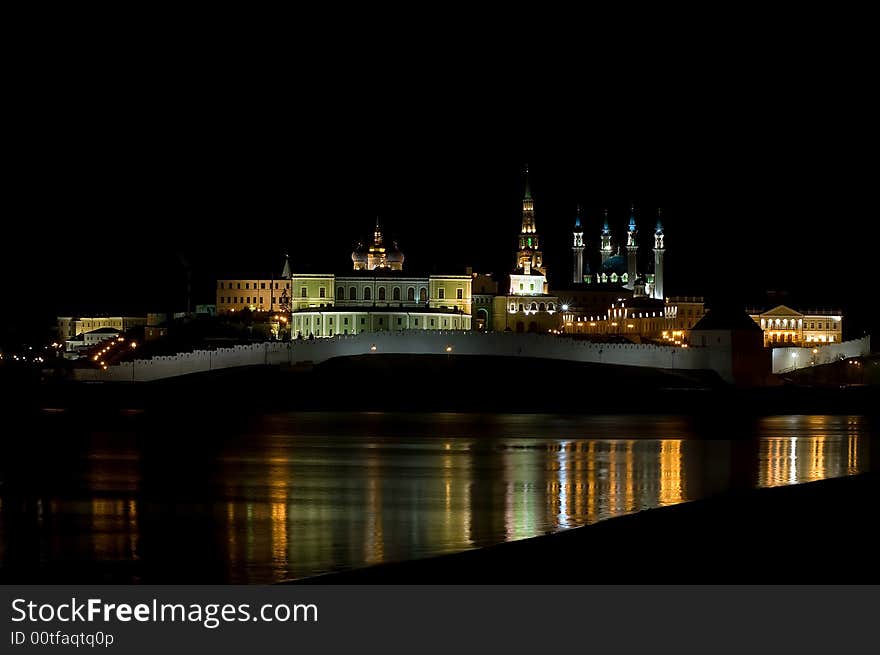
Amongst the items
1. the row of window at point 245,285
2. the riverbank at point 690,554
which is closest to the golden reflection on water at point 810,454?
the riverbank at point 690,554

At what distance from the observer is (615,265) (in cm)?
11081

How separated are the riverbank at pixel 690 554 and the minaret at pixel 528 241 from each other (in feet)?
251

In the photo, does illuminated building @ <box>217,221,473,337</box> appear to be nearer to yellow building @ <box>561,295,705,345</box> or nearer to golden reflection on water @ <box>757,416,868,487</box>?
yellow building @ <box>561,295,705,345</box>

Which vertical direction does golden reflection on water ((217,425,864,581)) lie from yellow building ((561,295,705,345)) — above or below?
below

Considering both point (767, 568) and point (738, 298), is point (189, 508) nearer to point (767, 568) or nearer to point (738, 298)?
point (767, 568)

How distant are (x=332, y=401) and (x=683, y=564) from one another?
1875 inches

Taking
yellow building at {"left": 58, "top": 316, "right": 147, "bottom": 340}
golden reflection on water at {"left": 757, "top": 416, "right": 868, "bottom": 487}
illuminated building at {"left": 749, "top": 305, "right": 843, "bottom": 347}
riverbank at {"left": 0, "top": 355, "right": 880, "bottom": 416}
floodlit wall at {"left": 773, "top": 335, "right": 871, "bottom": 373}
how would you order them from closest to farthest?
golden reflection on water at {"left": 757, "top": 416, "right": 868, "bottom": 487}, riverbank at {"left": 0, "top": 355, "right": 880, "bottom": 416}, floodlit wall at {"left": 773, "top": 335, "right": 871, "bottom": 373}, illuminated building at {"left": 749, "top": 305, "right": 843, "bottom": 347}, yellow building at {"left": 58, "top": 316, "right": 147, "bottom": 340}

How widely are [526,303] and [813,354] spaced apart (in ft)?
74.2

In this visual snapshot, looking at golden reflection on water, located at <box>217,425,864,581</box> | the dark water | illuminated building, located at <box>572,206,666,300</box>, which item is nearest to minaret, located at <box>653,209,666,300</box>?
illuminated building, located at <box>572,206,666,300</box>

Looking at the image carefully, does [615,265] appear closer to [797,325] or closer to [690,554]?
[797,325]

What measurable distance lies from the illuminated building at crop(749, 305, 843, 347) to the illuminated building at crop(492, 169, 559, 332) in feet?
49.3

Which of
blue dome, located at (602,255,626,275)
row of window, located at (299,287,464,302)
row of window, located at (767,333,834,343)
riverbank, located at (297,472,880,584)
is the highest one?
blue dome, located at (602,255,626,275)

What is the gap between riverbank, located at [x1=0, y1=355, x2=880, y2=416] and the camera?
61.1m

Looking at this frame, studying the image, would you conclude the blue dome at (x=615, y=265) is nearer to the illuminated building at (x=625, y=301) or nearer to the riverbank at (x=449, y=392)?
the illuminated building at (x=625, y=301)
